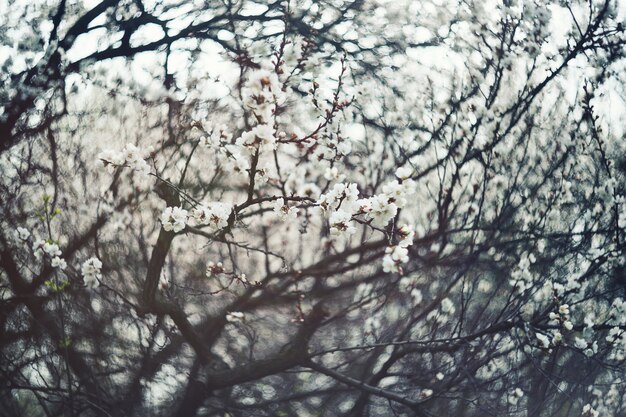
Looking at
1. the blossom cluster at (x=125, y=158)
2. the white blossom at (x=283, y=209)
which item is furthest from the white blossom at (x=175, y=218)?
the white blossom at (x=283, y=209)

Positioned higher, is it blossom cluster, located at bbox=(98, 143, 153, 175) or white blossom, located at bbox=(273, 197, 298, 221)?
white blossom, located at bbox=(273, 197, 298, 221)

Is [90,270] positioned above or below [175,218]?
below

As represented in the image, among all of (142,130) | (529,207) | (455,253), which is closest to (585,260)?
(529,207)

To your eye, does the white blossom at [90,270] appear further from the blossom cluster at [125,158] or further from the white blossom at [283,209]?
the white blossom at [283,209]

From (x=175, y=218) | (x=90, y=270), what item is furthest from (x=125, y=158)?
(x=90, y=270)

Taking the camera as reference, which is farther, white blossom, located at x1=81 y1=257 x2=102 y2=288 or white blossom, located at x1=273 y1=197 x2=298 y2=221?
white blossom, located at x1=81 y1=257 x2=102 y2=288

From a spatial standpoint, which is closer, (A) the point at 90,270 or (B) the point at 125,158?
(B) the point at 125,158

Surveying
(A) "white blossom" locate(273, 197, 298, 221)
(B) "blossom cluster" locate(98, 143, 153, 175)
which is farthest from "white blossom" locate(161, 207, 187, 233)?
(A) "white blossom" locate(273, 197, 298, 221)

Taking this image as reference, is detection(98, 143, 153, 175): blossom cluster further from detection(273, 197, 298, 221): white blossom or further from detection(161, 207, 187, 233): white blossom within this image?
detection(273, 197, 298, 221): white blossom

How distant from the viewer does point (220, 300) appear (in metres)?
3.32

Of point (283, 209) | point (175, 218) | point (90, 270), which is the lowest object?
point (90, 270)

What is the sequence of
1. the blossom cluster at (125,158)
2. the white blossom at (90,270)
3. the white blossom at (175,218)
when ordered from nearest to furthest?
1. the blossom cluster at (125,158)
2. the white blossom at (175,218)
3. the white blossom at (90,270)

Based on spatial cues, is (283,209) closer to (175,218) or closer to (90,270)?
(175,218)

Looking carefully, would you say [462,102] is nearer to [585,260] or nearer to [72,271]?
[585,260]
